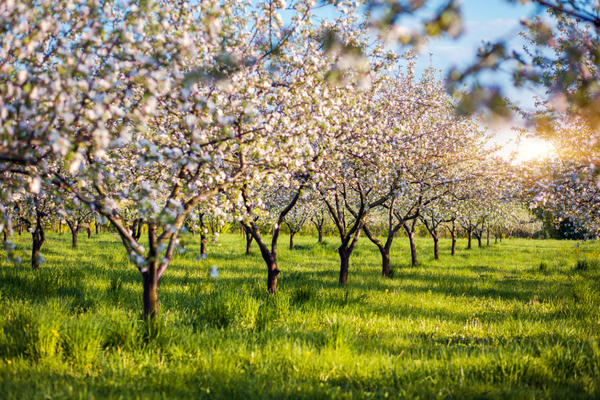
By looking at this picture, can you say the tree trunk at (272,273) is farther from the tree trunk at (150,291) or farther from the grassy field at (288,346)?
the tree trunk at (150,291)

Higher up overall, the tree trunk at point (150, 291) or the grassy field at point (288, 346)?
the tree trunk at point (150, 291)

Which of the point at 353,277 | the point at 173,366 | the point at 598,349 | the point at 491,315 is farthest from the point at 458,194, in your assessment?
the point at 173,366

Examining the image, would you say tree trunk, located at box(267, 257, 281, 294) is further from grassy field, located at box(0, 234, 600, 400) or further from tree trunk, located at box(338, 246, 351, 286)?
tree trunk, located at box(338, 246, 351, 286)

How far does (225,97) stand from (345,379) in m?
4.53

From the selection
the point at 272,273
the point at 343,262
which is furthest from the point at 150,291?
the point at 343,262

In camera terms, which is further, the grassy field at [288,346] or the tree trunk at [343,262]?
the tree trunk at [343,262]

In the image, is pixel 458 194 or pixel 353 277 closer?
pixel 353 277

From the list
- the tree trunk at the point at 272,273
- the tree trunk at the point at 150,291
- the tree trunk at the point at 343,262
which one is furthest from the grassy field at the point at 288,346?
the tree trunk at the point at 343,262

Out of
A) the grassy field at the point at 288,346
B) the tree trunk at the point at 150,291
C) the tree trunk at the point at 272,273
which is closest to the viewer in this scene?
the grassy field at the point at 288,346

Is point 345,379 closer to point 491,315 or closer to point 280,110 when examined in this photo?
point 280,110

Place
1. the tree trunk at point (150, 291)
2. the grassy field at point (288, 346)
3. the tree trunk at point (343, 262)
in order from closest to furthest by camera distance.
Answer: the grassy field at point (288, 346) → the tree trunk at point (150, 291) → the tree trunk at point (343, 262)

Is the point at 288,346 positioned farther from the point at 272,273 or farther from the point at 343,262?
the point at 343,262

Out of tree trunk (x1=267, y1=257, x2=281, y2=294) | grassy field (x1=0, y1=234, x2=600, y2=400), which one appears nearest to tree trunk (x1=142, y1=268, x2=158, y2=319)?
grassy field (x1=0, y1=234, x2=600, y2=400)

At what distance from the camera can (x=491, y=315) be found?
894 centimetres
